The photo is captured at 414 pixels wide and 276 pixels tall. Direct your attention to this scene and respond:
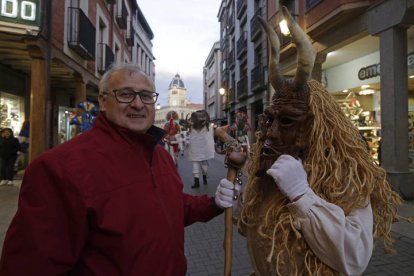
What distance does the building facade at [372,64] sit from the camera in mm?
6609

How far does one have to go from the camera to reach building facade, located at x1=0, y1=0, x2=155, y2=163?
7.43m

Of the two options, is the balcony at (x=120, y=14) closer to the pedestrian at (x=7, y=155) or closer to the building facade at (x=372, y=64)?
the building facade at (x=372, y=64)

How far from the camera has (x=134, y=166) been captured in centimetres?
146

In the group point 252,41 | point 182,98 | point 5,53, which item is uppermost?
point 182,98

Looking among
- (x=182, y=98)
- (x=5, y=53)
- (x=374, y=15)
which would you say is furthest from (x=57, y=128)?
(x=182, y=98)

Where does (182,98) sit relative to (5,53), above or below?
above

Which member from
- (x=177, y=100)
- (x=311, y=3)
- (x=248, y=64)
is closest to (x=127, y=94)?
(x=311, y=3)

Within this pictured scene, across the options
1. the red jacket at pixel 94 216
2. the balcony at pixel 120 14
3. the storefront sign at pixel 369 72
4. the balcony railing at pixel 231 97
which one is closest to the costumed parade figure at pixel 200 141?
the storefront sign at pixel 369 72

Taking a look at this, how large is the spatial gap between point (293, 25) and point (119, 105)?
92 cm

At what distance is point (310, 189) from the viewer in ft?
4.25

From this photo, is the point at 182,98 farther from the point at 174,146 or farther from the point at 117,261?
the point at 117,261

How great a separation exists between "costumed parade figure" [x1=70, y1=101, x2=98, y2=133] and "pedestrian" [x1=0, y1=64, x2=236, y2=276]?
7229mm

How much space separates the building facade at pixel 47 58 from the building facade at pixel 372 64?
533 cm

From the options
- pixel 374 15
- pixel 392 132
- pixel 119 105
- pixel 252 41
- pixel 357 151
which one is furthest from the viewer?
pixel 252 41
